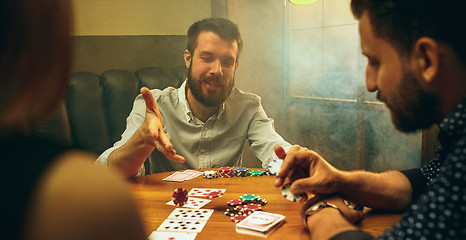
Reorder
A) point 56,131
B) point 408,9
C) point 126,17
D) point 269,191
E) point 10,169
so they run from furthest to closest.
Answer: point 126,17 < point 56,131 < point 269,191 < point 408,9 < point 10,169

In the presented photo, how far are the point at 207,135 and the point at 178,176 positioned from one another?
584mm

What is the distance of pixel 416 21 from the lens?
79cm

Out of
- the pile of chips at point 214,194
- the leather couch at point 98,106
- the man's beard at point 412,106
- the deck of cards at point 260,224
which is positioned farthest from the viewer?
the leather couch at point 98,106

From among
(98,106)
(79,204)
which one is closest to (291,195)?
(79,204)

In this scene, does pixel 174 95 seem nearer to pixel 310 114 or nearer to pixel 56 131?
pixel 56 131

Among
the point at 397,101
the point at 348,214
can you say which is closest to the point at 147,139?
the point at 348,214

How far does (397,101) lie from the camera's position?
0.92 metres

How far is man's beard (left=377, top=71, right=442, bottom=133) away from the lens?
838mm

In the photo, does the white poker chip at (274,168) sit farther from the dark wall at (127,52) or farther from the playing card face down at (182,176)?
the dark wall at (127,52)

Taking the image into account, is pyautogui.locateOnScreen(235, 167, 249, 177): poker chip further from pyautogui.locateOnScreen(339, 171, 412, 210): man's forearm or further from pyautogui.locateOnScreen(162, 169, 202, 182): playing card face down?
pyautogui.locateOnScreen(339, 171, 412, 210): man's forearm

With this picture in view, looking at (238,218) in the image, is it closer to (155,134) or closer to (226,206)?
(226,206)

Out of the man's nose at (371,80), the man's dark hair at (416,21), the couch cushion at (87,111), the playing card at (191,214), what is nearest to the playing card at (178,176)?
the playing card at (191,214)

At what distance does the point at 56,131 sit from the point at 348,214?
254cm

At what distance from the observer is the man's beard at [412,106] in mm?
838
